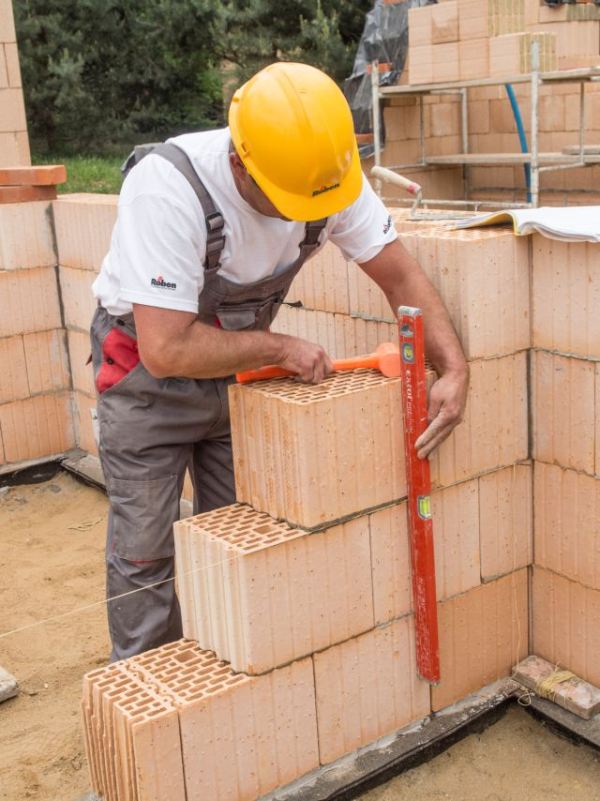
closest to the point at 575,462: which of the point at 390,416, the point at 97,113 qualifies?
the point at 390,416

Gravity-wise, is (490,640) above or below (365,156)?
below

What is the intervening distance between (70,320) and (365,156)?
503 cm

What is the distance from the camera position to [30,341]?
5.94m

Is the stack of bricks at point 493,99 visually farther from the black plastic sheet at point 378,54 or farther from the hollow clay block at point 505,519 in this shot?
the hollow clay block at point 505,519

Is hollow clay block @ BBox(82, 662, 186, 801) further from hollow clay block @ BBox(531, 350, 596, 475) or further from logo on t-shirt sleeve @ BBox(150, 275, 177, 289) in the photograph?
hollow clay block @ BBox(531, 350, 596, 475)

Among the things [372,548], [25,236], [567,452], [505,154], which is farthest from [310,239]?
[505,154]

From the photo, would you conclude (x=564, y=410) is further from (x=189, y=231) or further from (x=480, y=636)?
(x=189, y=231)

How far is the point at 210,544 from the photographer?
2719mm

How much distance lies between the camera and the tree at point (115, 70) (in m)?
17.2

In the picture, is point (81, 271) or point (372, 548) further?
point (81, 271)

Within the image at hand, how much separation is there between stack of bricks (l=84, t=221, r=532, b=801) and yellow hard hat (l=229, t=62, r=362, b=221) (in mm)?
538

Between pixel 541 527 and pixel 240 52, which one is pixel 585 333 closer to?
pixel 541 527

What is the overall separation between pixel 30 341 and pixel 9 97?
11.3 ft

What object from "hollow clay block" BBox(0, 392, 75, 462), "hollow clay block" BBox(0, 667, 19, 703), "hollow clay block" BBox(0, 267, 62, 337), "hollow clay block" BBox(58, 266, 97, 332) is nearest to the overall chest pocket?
"hollow clay block" BBox(0, 667, 19, 703)
